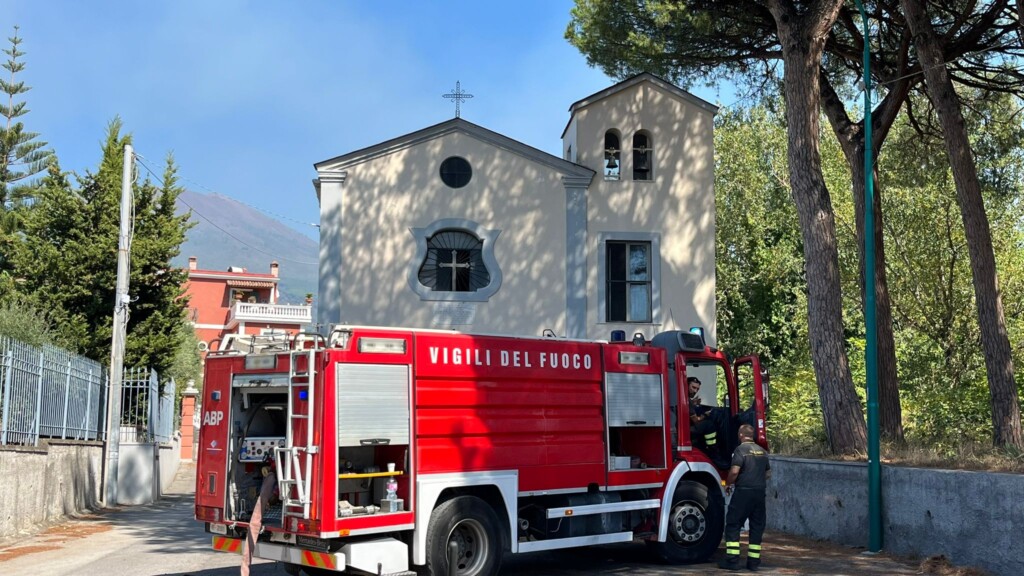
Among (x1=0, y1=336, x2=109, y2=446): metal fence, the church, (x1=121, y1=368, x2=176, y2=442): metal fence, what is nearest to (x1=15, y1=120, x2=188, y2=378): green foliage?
(x1=121, y1=368, x2=176, y2=442): metal fence

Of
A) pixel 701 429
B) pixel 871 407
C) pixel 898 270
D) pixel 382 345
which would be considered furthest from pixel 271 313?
pixel 382 345

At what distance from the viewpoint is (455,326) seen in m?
19.8

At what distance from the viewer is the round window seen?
20.0 metres

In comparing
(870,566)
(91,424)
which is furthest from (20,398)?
(870,566)

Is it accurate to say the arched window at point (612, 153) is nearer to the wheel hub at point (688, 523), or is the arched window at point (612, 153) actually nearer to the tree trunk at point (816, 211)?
the tree trunk at point (816, 211)

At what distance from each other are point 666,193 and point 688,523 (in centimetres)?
1042

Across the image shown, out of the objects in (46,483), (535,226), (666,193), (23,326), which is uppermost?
(666,193)

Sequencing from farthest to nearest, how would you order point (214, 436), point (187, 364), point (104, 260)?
point (187, 364), point (104, 260), point (214, 436)

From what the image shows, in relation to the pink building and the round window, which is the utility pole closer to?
the round window

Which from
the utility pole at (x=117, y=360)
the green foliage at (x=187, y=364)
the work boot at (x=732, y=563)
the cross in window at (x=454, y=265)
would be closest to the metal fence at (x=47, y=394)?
the utility pole at (x=117, y=360)

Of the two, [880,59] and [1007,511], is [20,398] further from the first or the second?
[880,59]

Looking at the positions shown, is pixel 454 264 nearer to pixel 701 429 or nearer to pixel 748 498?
pixel 701 429

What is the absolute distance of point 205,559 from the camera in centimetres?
1208

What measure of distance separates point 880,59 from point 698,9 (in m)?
4.21
